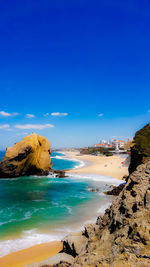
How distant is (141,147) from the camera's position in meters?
17.4

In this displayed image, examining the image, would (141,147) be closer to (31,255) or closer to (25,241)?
(25,241)

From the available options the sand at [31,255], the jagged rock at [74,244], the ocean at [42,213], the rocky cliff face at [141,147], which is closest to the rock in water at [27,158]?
the ocean at [42,213]

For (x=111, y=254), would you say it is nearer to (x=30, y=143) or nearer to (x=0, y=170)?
(x=30, y=143)

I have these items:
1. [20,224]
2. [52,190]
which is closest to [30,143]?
[52,190]

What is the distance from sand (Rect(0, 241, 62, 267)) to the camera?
8.96 meters

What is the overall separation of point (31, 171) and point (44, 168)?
3014 millimetres

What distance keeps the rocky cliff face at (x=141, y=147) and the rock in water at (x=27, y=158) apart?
914 inches

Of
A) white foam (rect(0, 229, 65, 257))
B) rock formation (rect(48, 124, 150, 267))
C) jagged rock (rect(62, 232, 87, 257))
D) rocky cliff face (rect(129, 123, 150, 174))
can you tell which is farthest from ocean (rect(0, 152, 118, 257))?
rocky cliff face (rect(129, 123, 150, 174))

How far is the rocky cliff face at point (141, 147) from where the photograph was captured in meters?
A: 16.8

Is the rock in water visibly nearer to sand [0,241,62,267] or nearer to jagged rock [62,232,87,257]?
sand [0,241,62,267]

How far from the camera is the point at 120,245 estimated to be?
424 centimetres

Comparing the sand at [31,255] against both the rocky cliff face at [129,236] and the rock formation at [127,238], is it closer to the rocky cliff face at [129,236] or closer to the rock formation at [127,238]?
the rock formation at [127,238]

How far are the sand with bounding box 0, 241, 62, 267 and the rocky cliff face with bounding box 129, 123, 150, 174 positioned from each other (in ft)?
34.8

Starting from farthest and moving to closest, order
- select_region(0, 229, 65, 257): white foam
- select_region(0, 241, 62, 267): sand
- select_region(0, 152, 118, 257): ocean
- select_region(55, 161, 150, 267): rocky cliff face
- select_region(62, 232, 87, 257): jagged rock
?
select_region(0, 152, 118, 257): ocean → select_region(0, 229, 65, 257): white foam → select_region(0, 241, 62, 267): sand → select_region(62, 232, 87, 257): jagged rock → select_region(55, 161, 150, 267): rocky cliff face
